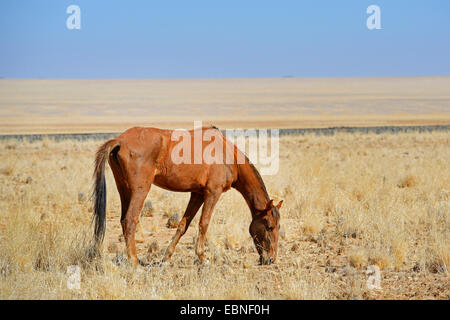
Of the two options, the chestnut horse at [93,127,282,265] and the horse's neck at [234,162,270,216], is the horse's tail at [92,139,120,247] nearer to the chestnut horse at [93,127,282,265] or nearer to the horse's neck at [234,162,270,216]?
the chestnut horse at [93,127,282,265]

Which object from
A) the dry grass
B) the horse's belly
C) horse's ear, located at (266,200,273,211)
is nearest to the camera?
the dry grass

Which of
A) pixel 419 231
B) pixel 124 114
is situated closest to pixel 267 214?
pixel 419 231

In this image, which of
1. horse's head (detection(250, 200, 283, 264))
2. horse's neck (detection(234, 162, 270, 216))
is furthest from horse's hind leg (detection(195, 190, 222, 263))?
horse's head (detection(250, 200, 283, 264))

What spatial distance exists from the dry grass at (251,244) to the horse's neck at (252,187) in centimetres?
89

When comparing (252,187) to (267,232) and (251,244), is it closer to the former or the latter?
(267,232)

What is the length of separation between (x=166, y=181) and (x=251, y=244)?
86.5 inches

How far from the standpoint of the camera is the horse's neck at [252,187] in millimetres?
8500

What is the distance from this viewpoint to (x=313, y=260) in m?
8.64

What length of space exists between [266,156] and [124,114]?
56758mm

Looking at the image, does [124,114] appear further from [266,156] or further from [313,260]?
[313,260]

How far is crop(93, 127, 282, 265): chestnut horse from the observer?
782 cm

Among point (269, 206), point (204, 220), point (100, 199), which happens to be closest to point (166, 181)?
point (204, 220)

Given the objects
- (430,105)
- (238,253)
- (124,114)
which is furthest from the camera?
(430,105)

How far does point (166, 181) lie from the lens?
26.8ft
